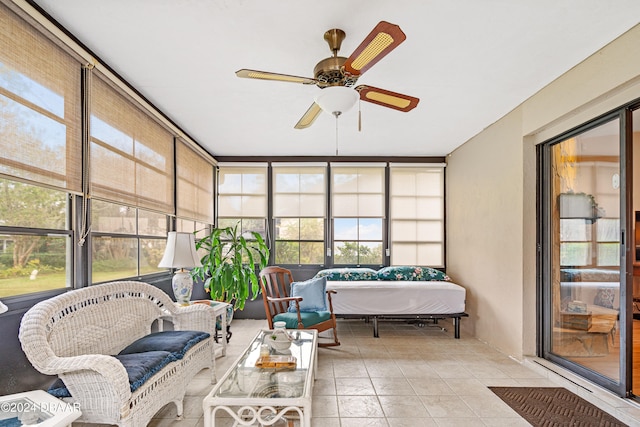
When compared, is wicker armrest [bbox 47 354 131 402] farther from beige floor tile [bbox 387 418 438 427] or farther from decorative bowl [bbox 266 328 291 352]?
beige floor tile [bbox 387 418 438 427]

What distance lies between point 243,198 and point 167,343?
3817 millimetres

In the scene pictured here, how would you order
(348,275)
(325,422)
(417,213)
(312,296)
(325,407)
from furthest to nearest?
(417,213), (348,275), (312,296), (325,407), (325,422)

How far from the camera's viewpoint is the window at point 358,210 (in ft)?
20.7

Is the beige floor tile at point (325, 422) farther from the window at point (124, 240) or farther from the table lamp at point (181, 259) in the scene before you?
the window at point (124, 240)

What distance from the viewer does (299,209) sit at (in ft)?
20.8

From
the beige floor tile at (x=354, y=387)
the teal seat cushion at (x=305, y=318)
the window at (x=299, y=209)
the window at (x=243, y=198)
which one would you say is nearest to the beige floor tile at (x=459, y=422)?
the beige floor tile at (x=354, y=387)

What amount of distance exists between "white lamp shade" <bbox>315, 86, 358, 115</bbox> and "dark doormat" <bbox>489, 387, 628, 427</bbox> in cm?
261

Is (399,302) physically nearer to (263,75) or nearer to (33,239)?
(263,75)

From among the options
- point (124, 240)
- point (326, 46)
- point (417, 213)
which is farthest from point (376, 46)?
point (417, 213)

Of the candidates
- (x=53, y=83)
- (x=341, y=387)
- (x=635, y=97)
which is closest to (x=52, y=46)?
(x=53, y=83)

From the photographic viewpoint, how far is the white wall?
2869mm

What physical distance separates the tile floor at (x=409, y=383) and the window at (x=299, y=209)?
1736 mm

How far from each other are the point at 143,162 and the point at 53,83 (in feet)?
4.46

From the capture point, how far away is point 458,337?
496 cm
